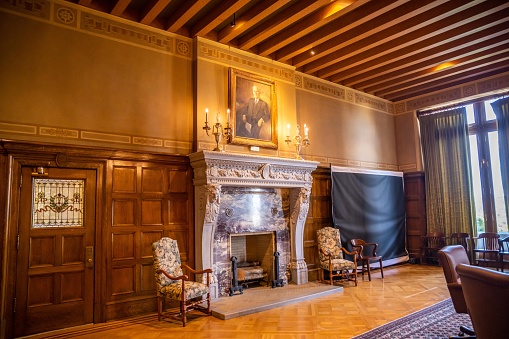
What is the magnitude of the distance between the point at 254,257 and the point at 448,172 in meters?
5.07

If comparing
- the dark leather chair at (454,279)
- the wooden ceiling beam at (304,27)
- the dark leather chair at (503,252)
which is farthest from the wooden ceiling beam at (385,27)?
the dark leather chair at (503,252)

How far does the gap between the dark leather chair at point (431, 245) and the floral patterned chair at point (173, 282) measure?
5594mm

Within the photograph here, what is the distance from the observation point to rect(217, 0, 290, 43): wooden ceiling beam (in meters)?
4.79

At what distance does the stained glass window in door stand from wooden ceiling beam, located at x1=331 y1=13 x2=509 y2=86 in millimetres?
5380

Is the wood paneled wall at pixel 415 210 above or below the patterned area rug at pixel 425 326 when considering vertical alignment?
above

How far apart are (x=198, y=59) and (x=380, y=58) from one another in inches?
134

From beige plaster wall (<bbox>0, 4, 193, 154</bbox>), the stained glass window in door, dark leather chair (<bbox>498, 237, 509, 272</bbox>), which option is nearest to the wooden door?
the stained glass window in door

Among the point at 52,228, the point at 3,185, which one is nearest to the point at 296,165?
the point at 52,228

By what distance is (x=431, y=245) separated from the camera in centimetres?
822

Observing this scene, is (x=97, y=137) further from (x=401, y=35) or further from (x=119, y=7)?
(x=401, y=35)

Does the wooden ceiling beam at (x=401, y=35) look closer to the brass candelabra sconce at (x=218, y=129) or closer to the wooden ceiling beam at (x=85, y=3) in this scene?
the brass candelabra sconce at (x=218, y=129)

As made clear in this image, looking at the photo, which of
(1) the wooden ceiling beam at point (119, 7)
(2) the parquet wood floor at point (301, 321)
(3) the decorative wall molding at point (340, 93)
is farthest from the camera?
(3) the decorative wall molding at point (340, 93)

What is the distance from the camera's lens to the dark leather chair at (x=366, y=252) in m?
6.63

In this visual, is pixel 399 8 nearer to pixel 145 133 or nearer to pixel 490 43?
pixel 490 43
